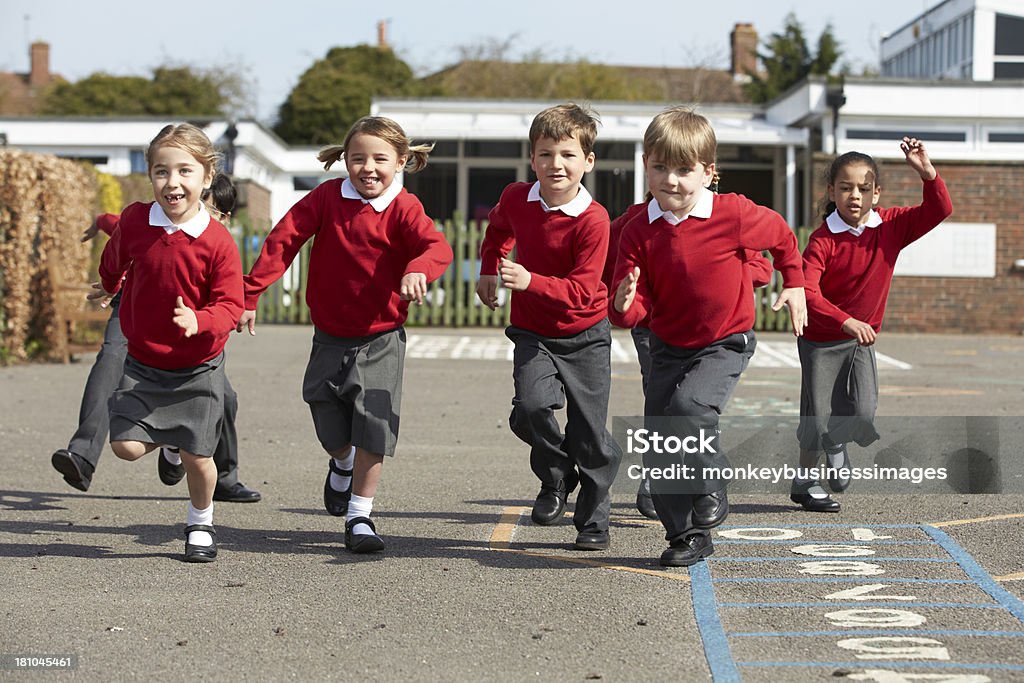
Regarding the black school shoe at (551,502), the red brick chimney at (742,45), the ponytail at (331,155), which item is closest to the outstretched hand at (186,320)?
the ponytail at (331,155)

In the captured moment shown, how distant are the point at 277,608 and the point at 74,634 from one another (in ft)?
2.44

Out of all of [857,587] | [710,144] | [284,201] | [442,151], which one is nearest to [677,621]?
[857,587]

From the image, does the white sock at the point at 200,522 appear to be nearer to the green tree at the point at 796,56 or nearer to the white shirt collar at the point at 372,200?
the white shirt collar at the point at 372,200

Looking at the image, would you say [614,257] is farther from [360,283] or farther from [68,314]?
[68,314]

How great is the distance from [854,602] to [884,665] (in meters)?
0.88

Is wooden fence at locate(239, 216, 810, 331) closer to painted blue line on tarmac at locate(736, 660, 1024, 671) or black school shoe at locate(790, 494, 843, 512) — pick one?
black school shoe at locate(790, 494, 843, 512)

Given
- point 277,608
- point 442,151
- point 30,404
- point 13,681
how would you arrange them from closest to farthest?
point 13,681 < point 277,608 < point 30,404 < point 442,151

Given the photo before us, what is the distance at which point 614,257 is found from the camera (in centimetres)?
713

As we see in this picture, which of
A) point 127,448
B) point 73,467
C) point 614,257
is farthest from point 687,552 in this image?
point 73,467

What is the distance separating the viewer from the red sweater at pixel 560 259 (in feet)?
20.9

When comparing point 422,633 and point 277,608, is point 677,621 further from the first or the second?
point 277,608

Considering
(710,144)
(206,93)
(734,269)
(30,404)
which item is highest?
(206,93)

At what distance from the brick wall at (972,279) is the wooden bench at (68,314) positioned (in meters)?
11.7

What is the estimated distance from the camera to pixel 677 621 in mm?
5176
